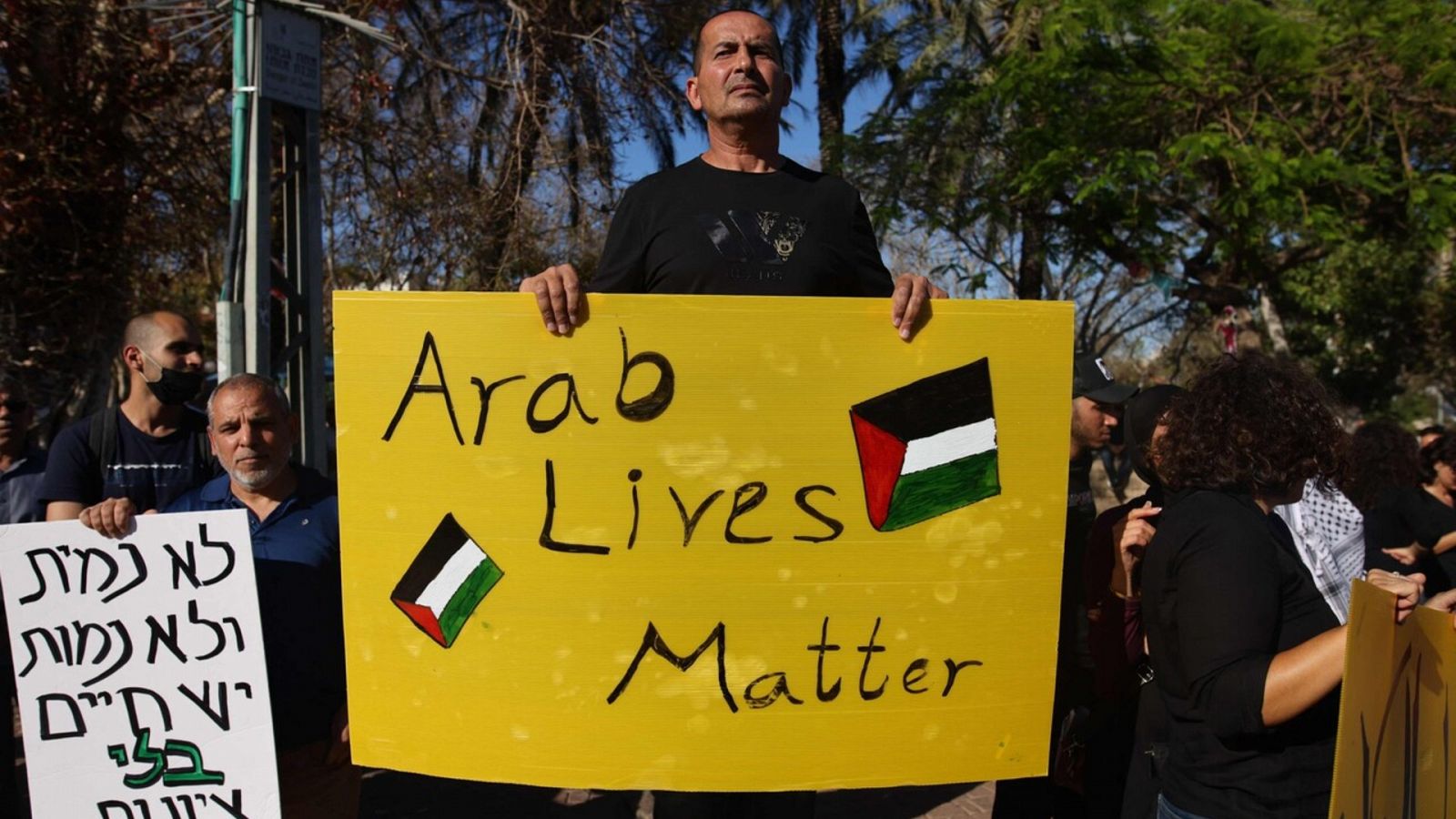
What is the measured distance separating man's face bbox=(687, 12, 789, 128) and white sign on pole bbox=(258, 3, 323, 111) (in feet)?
14.8

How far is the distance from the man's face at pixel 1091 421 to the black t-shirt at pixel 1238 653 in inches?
65.9

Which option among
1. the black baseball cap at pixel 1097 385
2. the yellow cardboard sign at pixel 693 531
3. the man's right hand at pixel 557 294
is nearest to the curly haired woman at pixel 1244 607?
the yellow cardboard sign at pixel 693 531

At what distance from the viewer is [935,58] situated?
20562mm

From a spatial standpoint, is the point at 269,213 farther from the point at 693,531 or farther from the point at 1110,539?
the point at 693,531

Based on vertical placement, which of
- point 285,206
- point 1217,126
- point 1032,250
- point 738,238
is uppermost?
point 1217,126

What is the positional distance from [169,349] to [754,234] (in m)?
2.20

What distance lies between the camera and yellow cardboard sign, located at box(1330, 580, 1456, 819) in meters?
1.87

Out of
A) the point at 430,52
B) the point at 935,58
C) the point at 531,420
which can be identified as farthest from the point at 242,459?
the point at 935,58

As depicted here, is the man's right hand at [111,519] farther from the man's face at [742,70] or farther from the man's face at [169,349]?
the man's face at [742,70]

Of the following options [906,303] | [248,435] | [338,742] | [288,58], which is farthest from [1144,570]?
[288,58]

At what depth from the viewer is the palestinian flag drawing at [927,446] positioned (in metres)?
2.10

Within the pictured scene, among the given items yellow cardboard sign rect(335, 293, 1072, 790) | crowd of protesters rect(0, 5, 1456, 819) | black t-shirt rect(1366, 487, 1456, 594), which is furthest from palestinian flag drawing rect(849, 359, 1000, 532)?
black t-shirt rect(1366, 487, 1456, 594)

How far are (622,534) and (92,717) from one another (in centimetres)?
126

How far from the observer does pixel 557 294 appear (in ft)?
6.61
